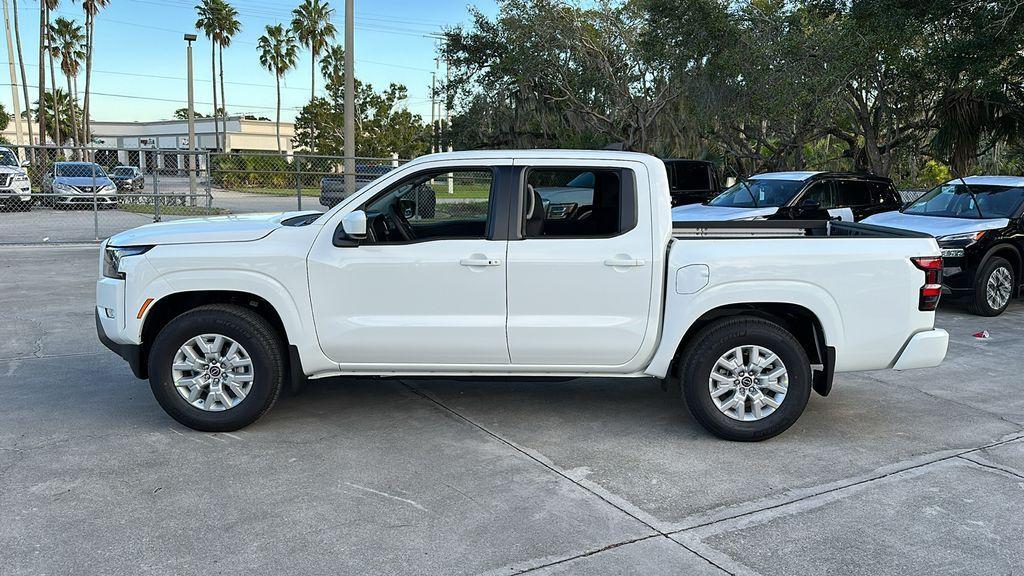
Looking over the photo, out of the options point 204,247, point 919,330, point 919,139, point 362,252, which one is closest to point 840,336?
point 919,330

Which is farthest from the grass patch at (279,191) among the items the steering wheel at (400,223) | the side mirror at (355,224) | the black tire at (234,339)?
the side mirror at (355,224)

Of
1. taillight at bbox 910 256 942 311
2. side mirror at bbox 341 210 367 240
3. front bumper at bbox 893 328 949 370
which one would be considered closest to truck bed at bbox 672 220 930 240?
taillight at bbox 910 256 942 311

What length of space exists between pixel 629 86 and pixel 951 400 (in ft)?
74.7

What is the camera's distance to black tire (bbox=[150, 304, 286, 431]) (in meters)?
5.32

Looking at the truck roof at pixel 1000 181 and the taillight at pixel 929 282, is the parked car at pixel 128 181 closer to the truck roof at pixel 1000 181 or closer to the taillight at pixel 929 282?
the truck roof at pixel 1000 181

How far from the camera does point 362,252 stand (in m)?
5.32

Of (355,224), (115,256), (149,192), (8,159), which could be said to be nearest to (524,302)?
(355,224)

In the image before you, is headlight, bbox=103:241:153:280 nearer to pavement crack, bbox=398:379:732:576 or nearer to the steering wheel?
the steering wheel

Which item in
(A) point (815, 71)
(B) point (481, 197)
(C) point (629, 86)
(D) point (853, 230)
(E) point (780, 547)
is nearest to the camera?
(E) point (780, 547)

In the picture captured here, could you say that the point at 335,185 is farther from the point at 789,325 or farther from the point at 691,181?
the point at 789,325

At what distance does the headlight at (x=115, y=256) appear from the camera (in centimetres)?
539

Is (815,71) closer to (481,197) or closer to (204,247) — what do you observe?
(481,197)

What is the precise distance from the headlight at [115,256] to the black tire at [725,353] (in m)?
3.51

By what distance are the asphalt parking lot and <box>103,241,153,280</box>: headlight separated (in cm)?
100
